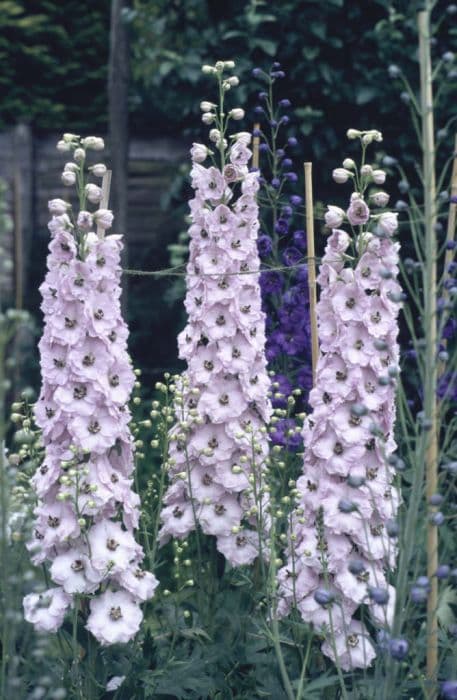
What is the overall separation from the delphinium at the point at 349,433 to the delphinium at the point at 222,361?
38 cm

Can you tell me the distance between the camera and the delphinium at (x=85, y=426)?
3.12 m

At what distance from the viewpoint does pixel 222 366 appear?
3648 millimetres

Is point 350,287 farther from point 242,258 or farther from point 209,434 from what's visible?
point 209,434

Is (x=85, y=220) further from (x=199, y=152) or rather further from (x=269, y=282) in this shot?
(x=269, y=282)

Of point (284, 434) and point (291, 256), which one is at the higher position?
point (291, 256)

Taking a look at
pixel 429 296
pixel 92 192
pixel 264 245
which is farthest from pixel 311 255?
pixel 429 296

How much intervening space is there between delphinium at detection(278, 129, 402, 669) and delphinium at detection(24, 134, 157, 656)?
1.66 feet

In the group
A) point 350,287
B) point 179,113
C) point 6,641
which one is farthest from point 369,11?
point 6,641

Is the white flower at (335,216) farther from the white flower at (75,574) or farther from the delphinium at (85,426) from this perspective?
the white flower at (75,574)

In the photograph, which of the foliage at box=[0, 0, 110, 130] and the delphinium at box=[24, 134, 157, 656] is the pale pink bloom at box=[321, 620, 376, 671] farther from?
the foliage at box=[0, 0, 110, 130]

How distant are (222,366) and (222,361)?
0.08 feet

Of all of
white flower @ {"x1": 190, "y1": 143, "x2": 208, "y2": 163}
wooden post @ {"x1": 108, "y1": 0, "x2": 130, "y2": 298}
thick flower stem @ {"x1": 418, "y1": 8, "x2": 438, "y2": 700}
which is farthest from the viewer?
wooden post @ {"x1": 108, "y1": 0, "x2": 130, "y2": 298}

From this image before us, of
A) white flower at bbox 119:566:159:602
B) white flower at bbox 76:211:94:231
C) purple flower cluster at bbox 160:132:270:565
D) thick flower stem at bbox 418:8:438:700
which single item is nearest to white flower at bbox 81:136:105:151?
white flower at bbox 76:211:94:231

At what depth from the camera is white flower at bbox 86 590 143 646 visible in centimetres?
314
